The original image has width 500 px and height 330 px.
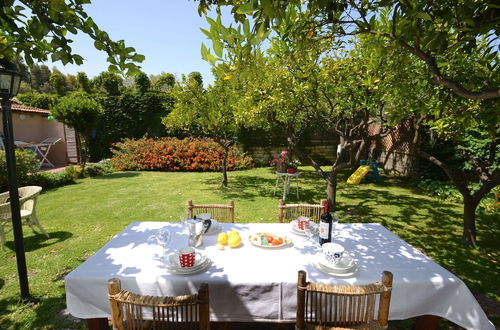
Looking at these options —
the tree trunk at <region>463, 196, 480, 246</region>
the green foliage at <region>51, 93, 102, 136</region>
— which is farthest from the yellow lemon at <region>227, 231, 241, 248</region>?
the green foliage at <region>51, 93, 102, 136</region>

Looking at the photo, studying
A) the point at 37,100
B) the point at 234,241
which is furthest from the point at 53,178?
the point at 37,100

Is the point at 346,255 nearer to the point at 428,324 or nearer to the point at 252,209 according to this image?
the point at 428,324

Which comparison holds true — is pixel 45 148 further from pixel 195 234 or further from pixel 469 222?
pixel 469 222

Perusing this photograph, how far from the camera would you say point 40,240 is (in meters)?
4.81

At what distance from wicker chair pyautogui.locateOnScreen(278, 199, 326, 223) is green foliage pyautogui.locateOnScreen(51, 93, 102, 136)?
9931 mm

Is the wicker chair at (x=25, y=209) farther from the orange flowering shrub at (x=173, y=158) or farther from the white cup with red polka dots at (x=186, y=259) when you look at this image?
the orange flowering shrub at (x=173, y=158)

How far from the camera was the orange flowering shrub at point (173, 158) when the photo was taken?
1245 centimetres

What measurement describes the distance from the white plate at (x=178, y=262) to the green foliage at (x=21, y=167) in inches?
332

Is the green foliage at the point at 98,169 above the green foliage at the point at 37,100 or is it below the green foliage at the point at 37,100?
below

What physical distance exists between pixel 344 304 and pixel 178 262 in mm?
1224

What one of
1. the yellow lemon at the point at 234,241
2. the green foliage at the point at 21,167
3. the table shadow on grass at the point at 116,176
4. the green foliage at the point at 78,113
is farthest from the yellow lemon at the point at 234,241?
the green foliage at the point at 78,113

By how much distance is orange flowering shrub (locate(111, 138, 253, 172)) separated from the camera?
12445 mm

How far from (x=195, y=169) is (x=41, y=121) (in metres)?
9.13

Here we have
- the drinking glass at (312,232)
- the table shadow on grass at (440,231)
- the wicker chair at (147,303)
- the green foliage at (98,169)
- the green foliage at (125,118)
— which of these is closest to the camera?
the wicker chair at (147,303)
